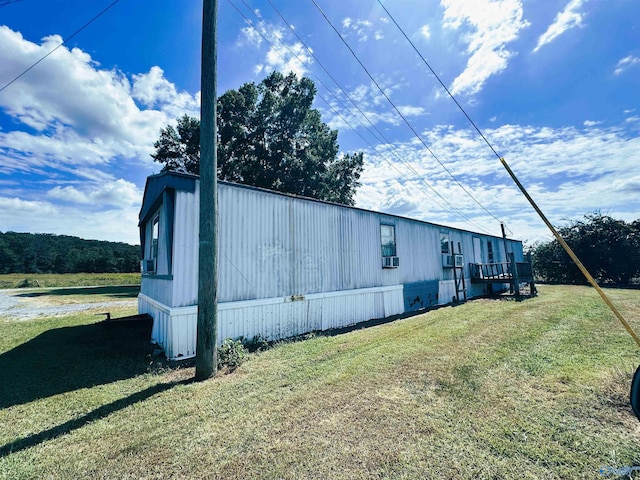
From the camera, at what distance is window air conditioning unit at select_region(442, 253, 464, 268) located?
44.8ft

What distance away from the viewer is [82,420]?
345 cm

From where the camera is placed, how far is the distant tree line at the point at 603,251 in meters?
19.4

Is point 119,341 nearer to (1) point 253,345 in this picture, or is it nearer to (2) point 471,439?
(1) point 253,345

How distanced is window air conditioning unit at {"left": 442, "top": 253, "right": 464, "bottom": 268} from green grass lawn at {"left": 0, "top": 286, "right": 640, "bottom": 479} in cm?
736

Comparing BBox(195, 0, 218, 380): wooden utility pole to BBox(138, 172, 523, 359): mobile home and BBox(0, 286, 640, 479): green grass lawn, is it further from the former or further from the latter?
BBox(138, 172, 523, 359): mobile home

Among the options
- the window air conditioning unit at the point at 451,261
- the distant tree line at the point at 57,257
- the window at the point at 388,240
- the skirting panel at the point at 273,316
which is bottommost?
the skirting panel at the point at 273,316

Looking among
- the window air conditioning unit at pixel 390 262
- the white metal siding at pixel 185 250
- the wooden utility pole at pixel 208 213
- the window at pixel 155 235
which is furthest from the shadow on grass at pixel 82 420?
the window air conditioning unit at pixel 390 262

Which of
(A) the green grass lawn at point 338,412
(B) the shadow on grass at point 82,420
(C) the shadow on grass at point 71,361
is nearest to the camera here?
(A) the green grass lawn at point 338,412

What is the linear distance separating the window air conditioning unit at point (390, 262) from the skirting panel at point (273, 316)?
0.86 meters

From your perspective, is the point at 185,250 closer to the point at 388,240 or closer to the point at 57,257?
the point at 388,240

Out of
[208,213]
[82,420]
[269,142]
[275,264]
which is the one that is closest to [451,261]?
[275,264]

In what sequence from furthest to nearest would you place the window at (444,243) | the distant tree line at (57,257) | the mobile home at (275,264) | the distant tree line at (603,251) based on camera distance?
the distant tree line at (57,257) < the distant tree line at (603,251) < the window at (444,243) < the mobile home at (275,264)

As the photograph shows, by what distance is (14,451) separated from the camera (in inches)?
112

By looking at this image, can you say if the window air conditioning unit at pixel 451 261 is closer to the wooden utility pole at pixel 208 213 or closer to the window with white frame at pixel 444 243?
the window with white frame at pixel 444 243
